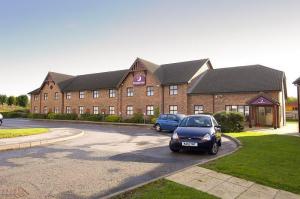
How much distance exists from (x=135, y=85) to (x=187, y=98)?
8296 millimetres

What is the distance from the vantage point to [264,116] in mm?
27594

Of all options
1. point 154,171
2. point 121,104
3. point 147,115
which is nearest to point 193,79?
point 147,115

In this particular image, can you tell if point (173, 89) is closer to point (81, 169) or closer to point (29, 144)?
point (29, 144)

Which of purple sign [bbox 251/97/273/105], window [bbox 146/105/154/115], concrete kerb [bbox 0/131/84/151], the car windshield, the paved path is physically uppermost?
purple sign [bbox 251/97/273/105]

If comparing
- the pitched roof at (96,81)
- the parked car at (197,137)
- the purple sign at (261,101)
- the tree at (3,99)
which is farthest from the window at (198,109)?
the tree at (3,99)

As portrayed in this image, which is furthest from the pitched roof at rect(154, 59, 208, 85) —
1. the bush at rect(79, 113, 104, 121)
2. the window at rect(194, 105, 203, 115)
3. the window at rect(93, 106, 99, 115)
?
the window at rect(93, 106, 99, 115)

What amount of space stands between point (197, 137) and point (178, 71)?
83.7ft

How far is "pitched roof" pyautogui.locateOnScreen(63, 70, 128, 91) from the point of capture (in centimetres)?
3975

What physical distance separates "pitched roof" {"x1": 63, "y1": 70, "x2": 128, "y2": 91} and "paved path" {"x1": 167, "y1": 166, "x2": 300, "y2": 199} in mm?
31946

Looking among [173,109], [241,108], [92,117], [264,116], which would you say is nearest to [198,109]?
[173,109]

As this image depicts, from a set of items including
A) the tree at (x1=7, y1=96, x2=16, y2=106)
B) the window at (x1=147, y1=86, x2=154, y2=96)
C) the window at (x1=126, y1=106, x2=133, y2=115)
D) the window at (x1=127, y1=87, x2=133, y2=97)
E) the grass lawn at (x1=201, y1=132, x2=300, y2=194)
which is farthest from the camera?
the tree at (x1=7, y1=96, x2=16, y2=106)

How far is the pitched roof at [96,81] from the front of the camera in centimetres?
3975

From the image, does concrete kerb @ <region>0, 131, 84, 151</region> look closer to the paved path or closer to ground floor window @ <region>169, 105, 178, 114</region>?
the paved path

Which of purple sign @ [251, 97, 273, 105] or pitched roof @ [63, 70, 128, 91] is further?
pitched roof @ [63, 70, 128, 91]
